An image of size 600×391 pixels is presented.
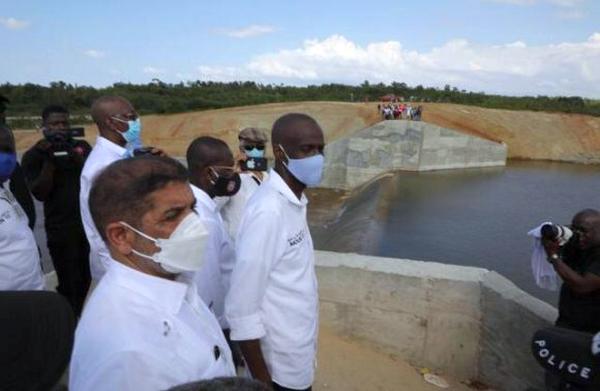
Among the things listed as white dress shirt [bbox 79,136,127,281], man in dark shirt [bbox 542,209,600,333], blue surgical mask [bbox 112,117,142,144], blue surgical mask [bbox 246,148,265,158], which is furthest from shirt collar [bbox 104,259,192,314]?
blue surgical mask [bbox 246,148,265,158]

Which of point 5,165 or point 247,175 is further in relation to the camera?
point 247,175

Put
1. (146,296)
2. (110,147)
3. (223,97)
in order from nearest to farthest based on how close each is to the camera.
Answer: (146,296), (110,147), (223,97)

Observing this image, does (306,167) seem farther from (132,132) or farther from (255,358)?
(132,132)

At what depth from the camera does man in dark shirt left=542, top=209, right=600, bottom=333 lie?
2.96 metres

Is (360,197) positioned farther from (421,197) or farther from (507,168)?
(507,168)

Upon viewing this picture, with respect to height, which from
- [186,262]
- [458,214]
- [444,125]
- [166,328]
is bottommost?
[458,214]

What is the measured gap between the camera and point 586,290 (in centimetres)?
296

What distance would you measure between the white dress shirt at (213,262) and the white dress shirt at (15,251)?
4.08ft

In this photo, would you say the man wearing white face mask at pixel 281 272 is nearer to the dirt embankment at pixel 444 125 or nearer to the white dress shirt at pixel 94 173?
the white dress shirt at pixel 94 173

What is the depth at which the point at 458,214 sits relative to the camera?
57.4 feet

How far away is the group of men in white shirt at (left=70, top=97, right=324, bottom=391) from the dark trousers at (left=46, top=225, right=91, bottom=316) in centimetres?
81

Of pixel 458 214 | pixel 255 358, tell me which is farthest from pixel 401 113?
pixel 255 358

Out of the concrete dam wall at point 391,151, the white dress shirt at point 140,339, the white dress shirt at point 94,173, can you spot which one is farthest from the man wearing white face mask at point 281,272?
the concrete dam wall at point 391,151

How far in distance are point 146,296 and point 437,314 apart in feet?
10.8
